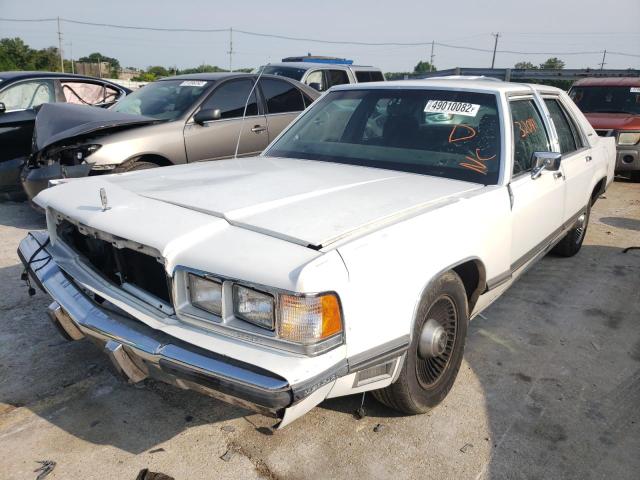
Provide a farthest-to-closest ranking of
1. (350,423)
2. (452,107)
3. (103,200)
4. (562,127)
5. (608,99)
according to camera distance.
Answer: (608,99) → (562,127) → (452,107) → (350,423) → (103,200)

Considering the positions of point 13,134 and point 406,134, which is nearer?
point 406,134

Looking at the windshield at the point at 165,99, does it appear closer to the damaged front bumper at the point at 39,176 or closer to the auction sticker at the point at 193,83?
the auction sticker at the point at 193,83

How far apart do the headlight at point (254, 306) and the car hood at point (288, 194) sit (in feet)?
0.84

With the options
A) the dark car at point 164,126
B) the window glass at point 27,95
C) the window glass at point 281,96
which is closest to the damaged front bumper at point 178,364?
the dark car at point 164,126

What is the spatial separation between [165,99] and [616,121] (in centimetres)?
707

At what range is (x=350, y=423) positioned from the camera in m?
2.51

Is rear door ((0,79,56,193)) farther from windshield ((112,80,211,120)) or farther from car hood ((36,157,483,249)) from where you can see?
car hood ((36,157,483,249))

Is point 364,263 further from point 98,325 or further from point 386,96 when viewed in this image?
point 386,96

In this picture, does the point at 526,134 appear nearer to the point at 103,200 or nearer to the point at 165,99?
the point at 103,200

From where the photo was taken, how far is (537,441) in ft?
7.93

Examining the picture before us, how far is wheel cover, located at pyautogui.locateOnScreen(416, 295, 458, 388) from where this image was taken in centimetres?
246

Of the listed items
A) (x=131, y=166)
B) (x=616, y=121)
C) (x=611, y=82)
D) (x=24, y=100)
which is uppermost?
(x=611, y=82)

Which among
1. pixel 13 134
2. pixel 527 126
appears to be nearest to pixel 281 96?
pixel 13 134

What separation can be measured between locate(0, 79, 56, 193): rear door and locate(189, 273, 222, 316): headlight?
5.12 metres
